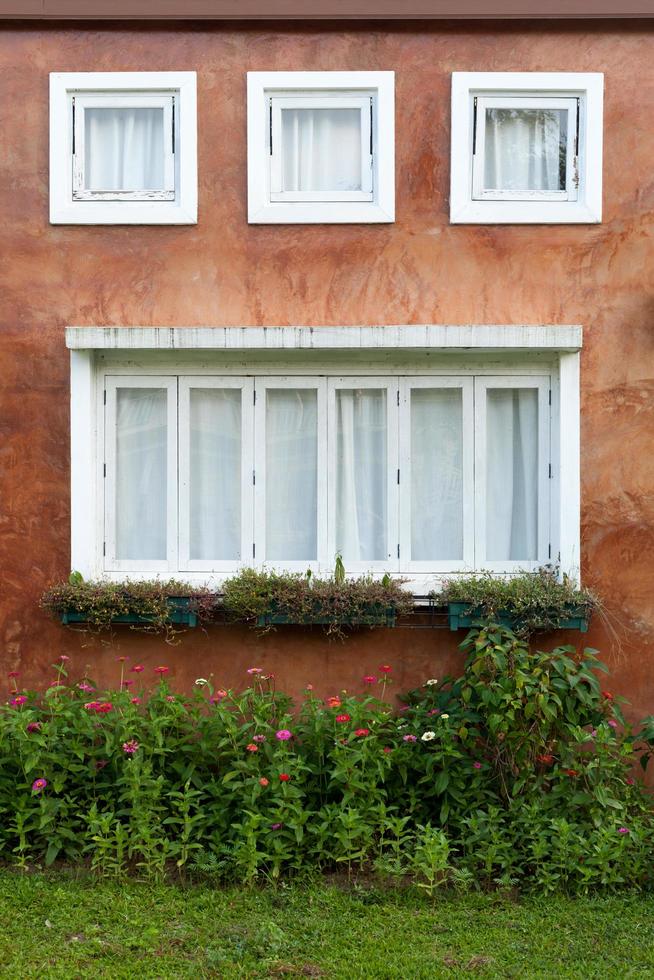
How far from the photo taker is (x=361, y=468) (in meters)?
6.07

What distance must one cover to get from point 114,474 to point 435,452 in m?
2.02

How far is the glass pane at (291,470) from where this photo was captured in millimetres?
6051

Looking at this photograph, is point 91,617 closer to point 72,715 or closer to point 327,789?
point 72,715

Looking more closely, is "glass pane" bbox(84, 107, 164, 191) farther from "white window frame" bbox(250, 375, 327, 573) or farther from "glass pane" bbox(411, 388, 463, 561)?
"glass pane" bbox(411, 388, 463, 561)

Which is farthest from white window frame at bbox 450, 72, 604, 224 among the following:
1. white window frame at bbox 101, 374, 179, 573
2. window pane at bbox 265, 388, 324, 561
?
white window frame at bbox 101, 374, 179, 573

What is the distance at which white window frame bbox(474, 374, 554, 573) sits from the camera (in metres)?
5.95

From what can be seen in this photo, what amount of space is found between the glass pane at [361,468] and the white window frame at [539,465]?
23.0 inches

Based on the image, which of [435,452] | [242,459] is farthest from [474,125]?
[242,459]

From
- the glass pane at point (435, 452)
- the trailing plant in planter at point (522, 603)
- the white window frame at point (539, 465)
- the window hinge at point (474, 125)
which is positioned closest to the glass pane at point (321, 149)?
the window hinge at point (474, 125)

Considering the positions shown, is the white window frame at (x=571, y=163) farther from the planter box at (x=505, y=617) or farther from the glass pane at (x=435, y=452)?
the planter box at (x=505, y=617)

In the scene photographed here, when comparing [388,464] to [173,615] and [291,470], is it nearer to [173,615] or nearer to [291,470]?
[291,470]

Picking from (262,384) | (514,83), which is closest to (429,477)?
(262,384)

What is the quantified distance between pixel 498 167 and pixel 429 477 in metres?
1.97

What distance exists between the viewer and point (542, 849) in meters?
4.90
